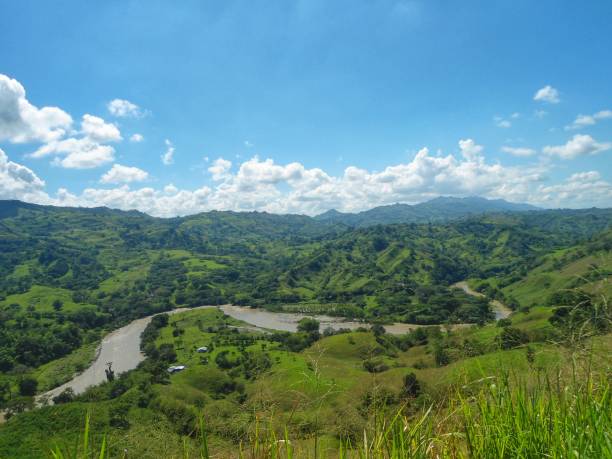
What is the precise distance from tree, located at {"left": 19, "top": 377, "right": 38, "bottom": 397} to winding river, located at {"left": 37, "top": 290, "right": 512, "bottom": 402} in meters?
2.70

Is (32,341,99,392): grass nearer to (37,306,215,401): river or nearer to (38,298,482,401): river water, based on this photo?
(37,306,215,401): river

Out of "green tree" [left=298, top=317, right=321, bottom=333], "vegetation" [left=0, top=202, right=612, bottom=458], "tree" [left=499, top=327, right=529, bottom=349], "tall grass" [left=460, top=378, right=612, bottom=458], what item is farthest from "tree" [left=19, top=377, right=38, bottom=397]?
"tall grass" [left=460, top=378, right=612, bottom=458]

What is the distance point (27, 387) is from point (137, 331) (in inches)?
1791

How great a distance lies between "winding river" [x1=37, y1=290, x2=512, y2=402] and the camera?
272 ft

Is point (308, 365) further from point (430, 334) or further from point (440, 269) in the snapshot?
point (440, 269)

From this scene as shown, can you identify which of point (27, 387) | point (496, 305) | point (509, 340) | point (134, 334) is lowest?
point (134, 334)

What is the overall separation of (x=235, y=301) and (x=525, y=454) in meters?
166


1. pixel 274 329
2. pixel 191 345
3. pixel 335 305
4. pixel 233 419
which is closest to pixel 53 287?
pixel 191 345

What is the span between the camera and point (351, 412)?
3434 millimetres

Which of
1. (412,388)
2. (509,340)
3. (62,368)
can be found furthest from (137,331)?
(509,340)

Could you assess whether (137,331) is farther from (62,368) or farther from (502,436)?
(502,436)

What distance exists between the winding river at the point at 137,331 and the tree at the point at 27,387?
270 centimetres

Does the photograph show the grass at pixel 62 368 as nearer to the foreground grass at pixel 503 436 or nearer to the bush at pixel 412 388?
the bush at pixel 412 388

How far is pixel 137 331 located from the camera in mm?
121000
